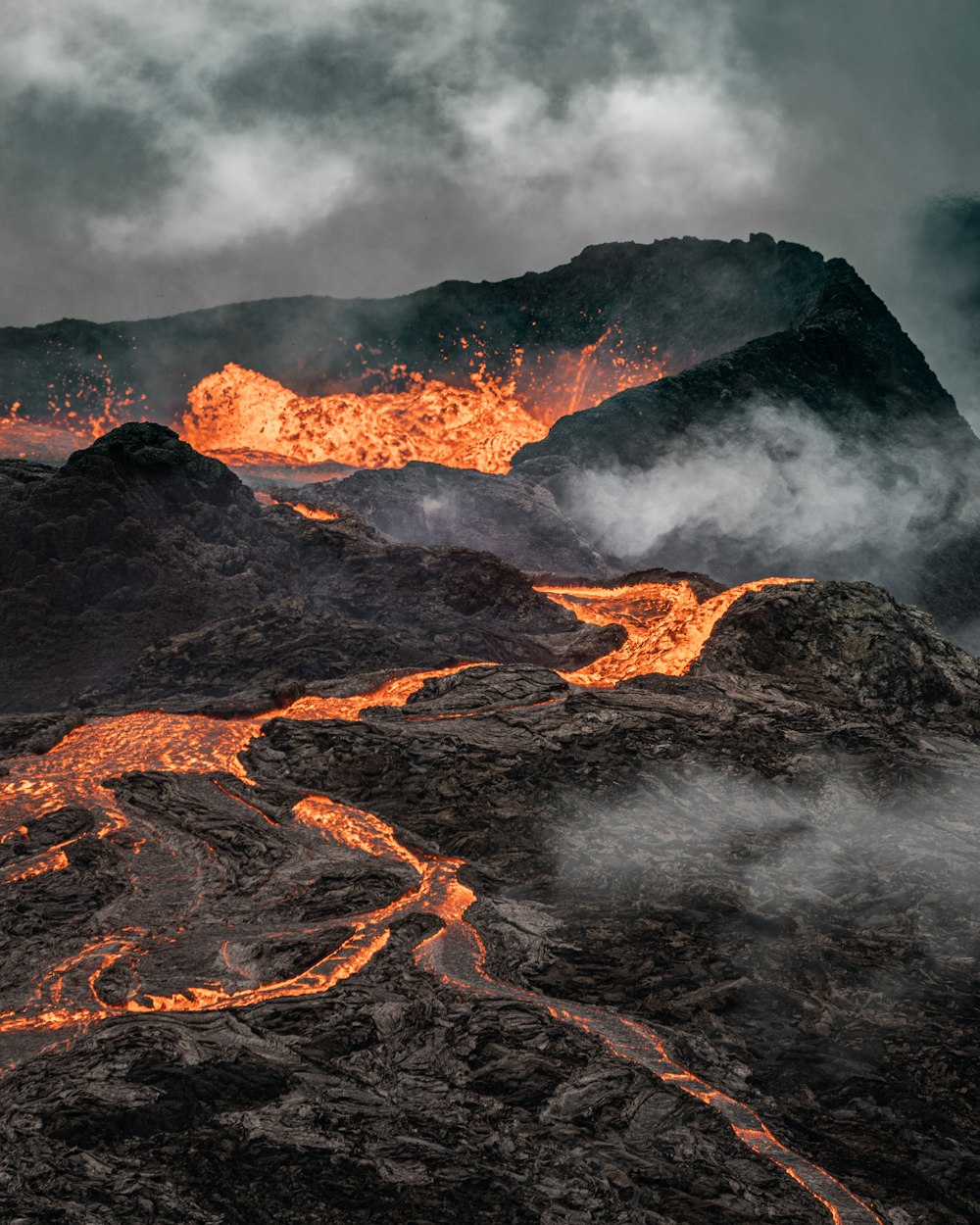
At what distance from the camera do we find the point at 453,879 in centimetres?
1550

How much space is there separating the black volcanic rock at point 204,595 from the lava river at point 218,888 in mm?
2420

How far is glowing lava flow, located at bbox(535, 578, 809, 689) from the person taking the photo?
25.5 m

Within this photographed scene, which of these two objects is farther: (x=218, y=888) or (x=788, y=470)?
(x=788, y=470)

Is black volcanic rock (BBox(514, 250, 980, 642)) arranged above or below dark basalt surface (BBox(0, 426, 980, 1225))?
above

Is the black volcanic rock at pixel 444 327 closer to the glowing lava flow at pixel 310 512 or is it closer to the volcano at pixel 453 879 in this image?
the glowing lava flow at pixel 310 512

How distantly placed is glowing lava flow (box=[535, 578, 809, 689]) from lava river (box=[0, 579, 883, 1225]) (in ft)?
0.42

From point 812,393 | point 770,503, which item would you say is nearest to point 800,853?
point 770,503

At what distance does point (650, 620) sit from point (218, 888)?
17643 millimetres

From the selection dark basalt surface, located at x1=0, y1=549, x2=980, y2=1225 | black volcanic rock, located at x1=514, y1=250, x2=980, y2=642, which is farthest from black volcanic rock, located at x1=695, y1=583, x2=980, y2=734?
black volcanic rock, located at x1=514, y1=250, x2=980, y2=642

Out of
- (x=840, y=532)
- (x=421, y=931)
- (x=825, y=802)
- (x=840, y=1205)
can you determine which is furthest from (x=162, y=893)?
(x=840, y=532)

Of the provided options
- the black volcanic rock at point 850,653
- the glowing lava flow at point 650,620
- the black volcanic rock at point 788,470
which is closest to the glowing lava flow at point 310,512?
the glowing lava flow at point 650,620

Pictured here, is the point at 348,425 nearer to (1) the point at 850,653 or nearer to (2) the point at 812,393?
(2) the point at 812,393

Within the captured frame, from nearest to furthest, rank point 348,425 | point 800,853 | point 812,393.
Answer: point 800,853 → point 812,393 → point 348,425

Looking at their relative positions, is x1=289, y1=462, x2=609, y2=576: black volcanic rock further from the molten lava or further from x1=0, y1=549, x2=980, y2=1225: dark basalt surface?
x1=0, y1=549, x2=980, y2=1225: dark basalt surface
